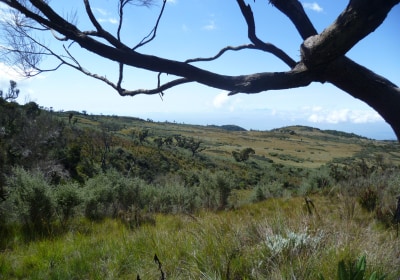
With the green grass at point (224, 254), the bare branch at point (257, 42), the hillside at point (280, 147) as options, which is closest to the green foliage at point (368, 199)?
the green grass at point (224, 254)

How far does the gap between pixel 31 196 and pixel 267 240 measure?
466 centimetres

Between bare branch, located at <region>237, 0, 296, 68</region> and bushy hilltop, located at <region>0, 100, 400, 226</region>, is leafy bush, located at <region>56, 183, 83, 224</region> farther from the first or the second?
bare branch, located at <region>237, 0, 296, 68</region>

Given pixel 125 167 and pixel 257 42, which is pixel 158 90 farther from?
pixel 125 167

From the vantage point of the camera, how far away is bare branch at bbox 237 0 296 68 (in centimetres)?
322

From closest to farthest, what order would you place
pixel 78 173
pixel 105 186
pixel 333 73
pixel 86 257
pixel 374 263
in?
pixel 374 263
pixel 333 73
pixel 86 257
pixel 105 186
pixel 78 173

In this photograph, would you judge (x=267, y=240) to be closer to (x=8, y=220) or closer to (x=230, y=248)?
(x=230, y=248)

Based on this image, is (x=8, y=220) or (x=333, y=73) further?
(x=8, y=220)

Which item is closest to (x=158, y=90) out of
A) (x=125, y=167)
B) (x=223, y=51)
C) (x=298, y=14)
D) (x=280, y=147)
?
(x=223, y=51)

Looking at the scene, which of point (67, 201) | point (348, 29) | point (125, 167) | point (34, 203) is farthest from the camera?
point (125, 167)

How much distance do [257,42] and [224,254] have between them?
7.58 ft

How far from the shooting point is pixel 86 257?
348 centimetres

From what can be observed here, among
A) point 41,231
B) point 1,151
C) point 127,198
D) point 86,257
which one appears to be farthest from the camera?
point 1,151

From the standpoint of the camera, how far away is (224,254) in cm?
289

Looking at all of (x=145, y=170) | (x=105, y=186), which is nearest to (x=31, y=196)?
(x=105, y=186)
